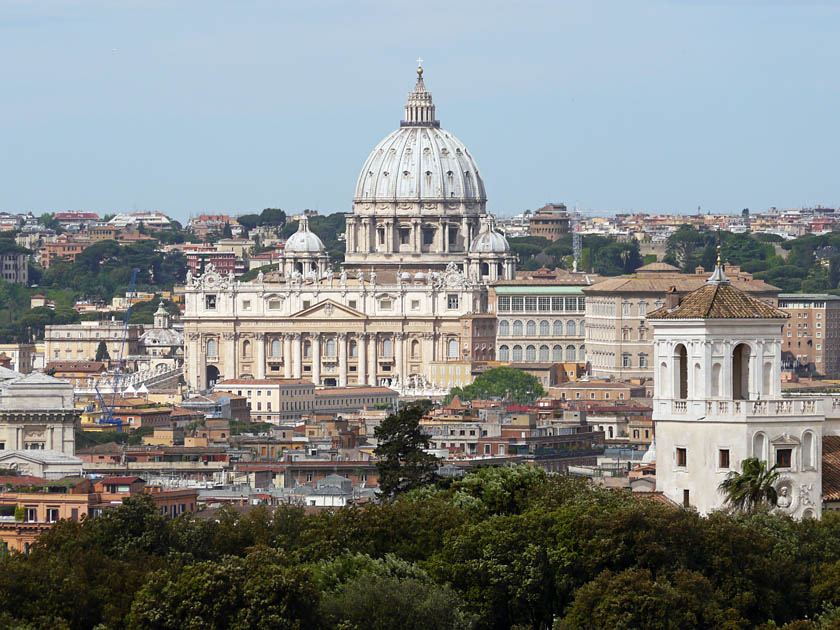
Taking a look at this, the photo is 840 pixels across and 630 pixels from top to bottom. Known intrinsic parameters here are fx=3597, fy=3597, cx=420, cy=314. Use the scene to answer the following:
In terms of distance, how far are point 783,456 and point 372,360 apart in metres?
120

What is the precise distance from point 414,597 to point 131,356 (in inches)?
5451

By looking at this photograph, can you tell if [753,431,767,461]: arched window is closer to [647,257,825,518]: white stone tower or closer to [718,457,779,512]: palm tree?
[647,257,825,518]: white stone tower

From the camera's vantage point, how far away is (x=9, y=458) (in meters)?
80.0

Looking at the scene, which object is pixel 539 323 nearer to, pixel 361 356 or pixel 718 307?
pixel 361 356

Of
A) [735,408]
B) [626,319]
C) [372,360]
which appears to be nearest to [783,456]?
Answer: [735,408]

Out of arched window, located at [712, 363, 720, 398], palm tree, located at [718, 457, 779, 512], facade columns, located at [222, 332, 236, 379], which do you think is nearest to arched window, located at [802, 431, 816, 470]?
palm tree, located at [718, 457, 779, 512]

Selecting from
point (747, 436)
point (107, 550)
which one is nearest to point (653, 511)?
point (747, 436)

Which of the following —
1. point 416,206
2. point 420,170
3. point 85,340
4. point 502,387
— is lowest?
point 502,387

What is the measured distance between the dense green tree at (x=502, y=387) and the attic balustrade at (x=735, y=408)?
284 feet

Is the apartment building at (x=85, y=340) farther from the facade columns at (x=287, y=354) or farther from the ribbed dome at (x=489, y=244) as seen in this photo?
the ribbed dome at (x=489, y=244)

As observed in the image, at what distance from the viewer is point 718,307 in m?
47.1

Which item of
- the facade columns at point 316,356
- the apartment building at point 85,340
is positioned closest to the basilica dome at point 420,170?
the apartment building at point 85,340

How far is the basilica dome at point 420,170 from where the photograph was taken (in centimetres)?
19125

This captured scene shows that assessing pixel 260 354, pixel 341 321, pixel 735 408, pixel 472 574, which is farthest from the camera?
pixel 260 354
